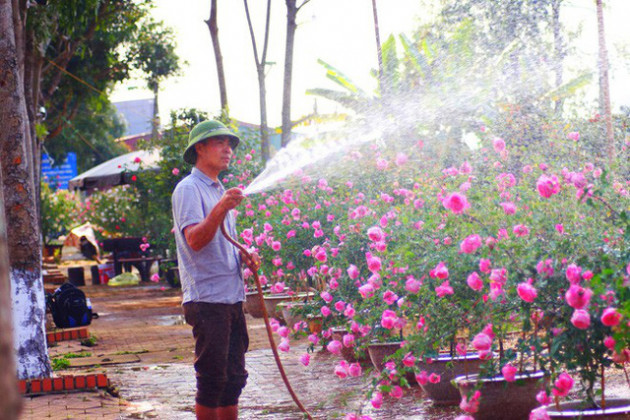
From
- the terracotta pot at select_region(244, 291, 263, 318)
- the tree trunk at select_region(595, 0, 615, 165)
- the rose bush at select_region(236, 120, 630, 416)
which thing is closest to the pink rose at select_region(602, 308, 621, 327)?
the rose bush at select_region(236, 120, 630, 416)

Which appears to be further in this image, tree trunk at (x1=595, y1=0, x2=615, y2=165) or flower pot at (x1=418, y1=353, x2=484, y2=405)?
tree trunk at (x1=595, y1=0, x2=615, y2=165)

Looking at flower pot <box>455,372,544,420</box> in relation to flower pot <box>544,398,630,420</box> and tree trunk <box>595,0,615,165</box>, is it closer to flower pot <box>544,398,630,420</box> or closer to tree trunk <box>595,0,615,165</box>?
flower pot <box>544,398,630,420</box>

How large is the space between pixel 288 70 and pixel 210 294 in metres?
12.7

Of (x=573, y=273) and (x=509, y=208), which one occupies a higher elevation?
(x=509, y=208)

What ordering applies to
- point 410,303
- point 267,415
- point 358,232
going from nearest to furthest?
point 410,303 → point 267,415 → point 358,232

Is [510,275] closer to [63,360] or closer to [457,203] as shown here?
[457,203]

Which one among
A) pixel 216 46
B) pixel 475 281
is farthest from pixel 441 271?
pixel 216 46

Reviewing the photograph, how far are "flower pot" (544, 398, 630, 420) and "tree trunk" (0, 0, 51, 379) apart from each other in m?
4.02

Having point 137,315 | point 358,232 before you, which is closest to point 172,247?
point 137,315

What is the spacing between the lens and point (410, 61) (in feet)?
57.7

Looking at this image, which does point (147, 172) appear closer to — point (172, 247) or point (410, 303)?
point (172, 247)

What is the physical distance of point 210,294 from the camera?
164 inches

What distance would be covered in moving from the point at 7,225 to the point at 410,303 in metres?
3.13

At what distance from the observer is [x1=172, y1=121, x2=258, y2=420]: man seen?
4141 mm
